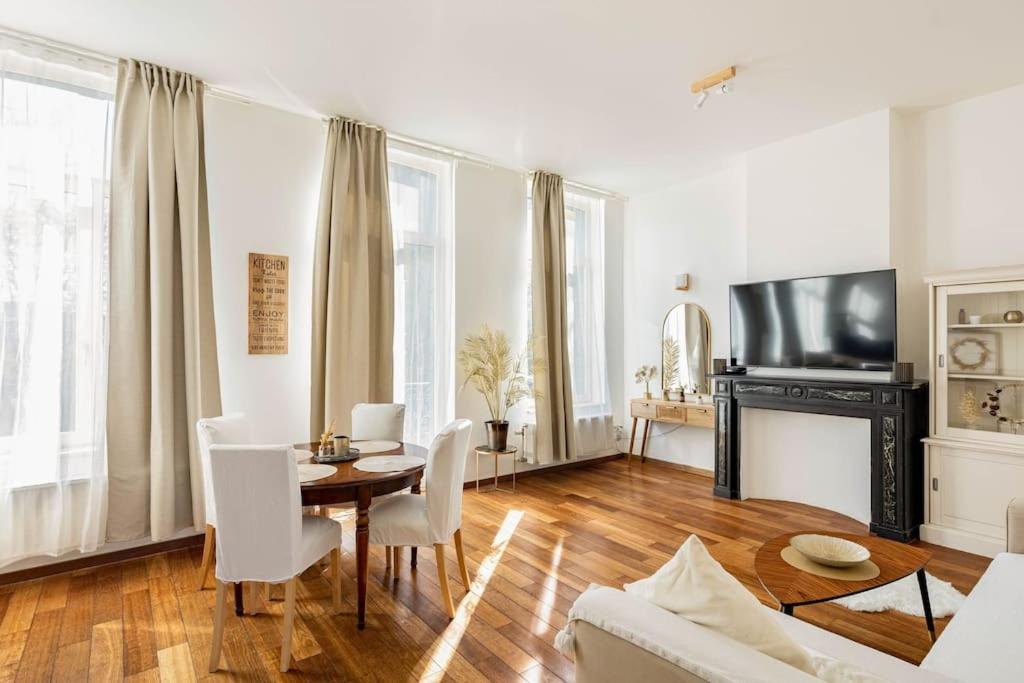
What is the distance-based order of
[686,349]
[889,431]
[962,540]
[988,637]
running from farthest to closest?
[686,349] < [889,431] < [962,540] < [988,637]

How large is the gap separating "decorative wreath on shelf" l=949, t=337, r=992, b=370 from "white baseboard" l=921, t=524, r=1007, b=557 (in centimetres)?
106

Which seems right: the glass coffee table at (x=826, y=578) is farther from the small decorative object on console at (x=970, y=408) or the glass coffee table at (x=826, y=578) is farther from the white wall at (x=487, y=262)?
the white wall at (x=487, y=262)

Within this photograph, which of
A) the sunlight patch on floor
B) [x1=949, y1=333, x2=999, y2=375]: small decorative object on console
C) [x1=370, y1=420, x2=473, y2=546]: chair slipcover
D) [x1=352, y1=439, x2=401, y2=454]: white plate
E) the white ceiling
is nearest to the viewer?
the sunlight patch on floor

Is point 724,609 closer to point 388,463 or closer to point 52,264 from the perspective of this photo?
point 388,463

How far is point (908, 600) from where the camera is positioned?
2.66m

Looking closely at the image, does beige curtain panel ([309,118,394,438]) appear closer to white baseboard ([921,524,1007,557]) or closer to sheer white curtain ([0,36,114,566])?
sheer white curtain ([0,36,114,566])

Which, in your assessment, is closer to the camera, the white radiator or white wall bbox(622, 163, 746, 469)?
white wall bbox(622, 163, 746, 469)

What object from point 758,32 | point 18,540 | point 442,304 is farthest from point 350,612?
point 758,32

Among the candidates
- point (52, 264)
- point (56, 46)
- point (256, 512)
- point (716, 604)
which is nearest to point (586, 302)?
point (256, 512)

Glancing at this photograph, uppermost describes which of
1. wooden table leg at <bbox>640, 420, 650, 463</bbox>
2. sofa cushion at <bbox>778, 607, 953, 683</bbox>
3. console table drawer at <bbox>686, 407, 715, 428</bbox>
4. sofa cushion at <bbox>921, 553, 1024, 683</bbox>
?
console table drawer at <bbox>686, 407, 715, 428</bbox>

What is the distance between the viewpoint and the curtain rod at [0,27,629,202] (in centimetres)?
293

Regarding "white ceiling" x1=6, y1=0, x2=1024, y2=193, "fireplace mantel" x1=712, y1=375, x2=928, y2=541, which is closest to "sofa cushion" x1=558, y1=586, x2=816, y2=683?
"white ceiling" x1=6, y1=0, x2=1024, y2=193

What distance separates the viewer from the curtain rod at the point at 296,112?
293 cm

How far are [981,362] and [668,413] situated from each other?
250cm
